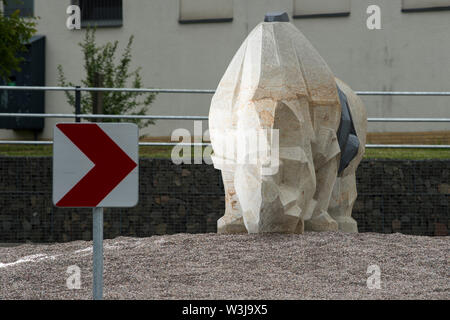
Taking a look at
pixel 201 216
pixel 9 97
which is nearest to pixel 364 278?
pixel 201 216

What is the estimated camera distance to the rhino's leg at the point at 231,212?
774cm

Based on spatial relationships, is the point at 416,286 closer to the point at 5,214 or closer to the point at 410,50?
the point at 5,214

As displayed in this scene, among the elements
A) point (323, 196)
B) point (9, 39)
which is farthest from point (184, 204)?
point (9, 39)

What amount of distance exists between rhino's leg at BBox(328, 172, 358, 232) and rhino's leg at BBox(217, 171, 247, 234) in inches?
45.6

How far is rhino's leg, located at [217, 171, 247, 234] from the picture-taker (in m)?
7.74

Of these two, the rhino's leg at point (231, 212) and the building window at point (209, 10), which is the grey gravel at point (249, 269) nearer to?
the rhino's leg at point (231, 212)

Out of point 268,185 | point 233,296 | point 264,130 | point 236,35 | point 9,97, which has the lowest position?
point 233,296

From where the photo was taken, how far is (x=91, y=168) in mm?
4852

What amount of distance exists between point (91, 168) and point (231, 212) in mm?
3181

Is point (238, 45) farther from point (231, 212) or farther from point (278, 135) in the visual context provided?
point (278, 135)

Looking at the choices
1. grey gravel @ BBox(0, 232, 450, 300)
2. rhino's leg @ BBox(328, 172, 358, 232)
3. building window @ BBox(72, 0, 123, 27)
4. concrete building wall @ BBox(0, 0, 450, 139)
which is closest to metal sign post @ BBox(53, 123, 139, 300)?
grey gravel @ BBox(0, 232, 450, 300)

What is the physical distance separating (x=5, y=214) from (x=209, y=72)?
27.4 ft

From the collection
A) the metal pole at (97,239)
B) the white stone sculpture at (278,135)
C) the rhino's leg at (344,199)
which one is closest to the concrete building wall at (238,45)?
the rhino's leg at (344,199)

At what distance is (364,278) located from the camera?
6.49m
